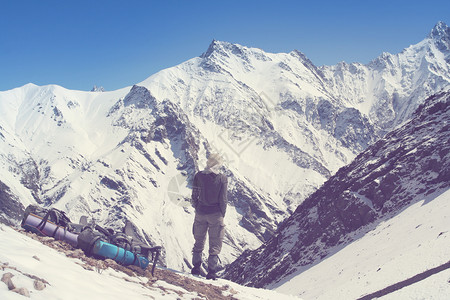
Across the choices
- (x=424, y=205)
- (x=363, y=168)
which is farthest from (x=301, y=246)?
(x=424, y=205)

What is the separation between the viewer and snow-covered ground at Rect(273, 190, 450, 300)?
24000 mm

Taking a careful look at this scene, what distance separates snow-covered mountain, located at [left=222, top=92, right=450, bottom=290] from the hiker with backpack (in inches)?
924

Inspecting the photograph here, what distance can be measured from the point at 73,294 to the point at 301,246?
50960mm

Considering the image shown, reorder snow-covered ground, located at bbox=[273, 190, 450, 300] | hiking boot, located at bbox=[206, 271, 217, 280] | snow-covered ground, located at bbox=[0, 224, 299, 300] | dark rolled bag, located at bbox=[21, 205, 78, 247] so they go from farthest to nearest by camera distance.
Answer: snow-covered ground, located at bbox=[273, 190, 450, 300] → hiking boot, located at bbox=[206, 271, 217, 280] → dark rolled bag, located at bbox=[21, 205, 78, 247] → snow-covered ground, located at bbox=[0, 224, 299, 300]

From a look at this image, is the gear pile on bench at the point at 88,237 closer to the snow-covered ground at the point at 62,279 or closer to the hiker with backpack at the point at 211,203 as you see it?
the snow-covered ground at the point at 62,279

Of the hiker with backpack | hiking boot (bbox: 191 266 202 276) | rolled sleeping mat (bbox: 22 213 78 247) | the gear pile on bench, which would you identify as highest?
the hiker with backpack

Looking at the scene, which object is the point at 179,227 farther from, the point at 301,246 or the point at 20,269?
the point at 20,269

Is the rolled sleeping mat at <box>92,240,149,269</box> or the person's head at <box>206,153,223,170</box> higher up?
the person's head at <box>206,153,223,170</box>

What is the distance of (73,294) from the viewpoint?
7266 mm

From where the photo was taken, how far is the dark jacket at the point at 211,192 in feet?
53.3

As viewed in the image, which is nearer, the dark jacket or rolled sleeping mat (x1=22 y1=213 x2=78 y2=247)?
rolled sleeping mat (x1=22 y1=213 x2=78 y2=247)

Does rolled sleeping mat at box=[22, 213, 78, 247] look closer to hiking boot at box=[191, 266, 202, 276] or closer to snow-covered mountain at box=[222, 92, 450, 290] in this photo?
hiking boot at box=[191, 266, 202, 276]

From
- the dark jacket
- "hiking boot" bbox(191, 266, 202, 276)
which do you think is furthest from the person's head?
"hiking boot" bbox(191, 266, 202, 276)

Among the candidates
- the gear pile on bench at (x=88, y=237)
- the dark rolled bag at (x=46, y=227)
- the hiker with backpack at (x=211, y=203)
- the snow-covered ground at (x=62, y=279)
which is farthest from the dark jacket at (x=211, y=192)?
the dark rolled bag at (x=46, y=227)
